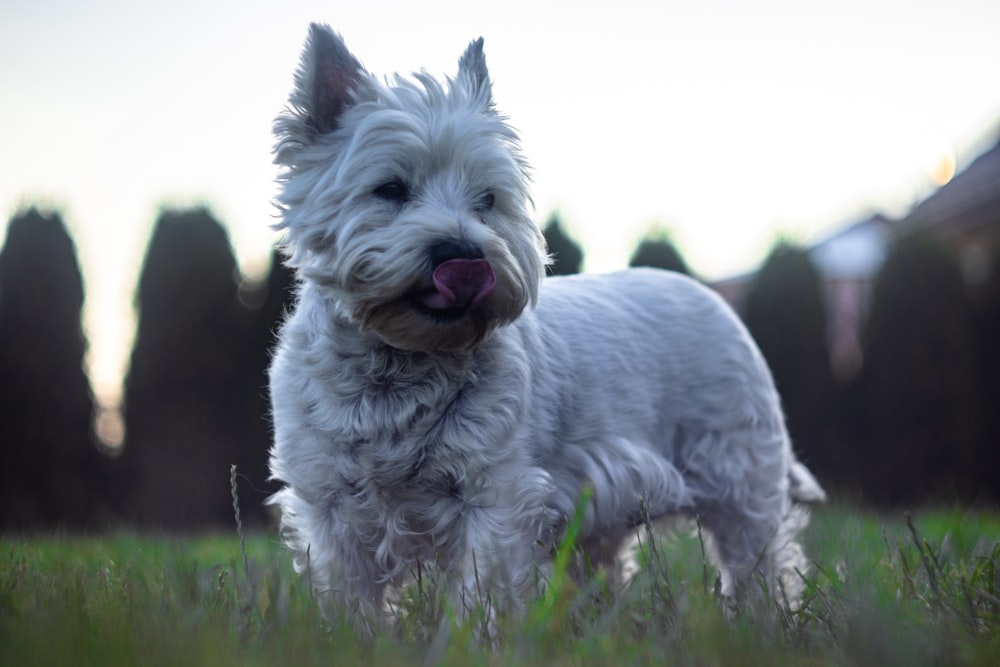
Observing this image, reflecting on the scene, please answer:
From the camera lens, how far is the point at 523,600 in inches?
95.7

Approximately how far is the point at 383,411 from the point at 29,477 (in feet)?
20.8

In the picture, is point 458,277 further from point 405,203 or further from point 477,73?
point 477,73

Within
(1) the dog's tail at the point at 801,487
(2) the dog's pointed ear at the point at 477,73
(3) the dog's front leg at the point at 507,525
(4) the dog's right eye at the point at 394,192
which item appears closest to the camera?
(3) the dog's front leg at the point at 507,525

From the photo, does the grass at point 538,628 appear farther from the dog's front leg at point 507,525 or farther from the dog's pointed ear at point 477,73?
the dog's pointed ear at point 477,73

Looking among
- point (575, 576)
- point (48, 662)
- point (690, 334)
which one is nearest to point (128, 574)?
point (48, 662)

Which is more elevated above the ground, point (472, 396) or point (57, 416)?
point (472, 396)

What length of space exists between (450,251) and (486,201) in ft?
1.31

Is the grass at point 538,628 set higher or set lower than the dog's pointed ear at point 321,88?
lower

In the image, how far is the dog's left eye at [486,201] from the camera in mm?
2911

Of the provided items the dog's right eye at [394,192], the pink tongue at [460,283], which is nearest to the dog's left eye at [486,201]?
the dog's right eye at [394,192]

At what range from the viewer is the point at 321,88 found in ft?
9.68

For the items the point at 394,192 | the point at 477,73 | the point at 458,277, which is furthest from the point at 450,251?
→ the point at 477,73

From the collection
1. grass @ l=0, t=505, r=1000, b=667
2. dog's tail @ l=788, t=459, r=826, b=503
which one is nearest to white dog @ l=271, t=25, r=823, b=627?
grass @ l=0, t=505, r=1000, b=667

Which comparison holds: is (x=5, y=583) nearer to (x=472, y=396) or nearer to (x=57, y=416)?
(x=472, y=396)
